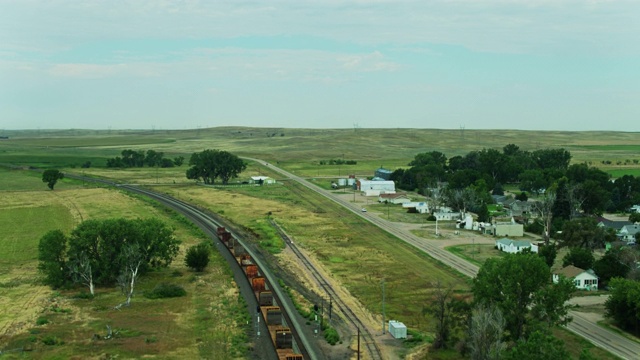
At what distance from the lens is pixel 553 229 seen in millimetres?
100125

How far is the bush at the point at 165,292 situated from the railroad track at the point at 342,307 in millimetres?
13947

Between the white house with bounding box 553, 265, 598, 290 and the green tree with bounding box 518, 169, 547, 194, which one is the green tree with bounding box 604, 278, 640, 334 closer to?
the white house with bounding box 553, 265, 598, 290

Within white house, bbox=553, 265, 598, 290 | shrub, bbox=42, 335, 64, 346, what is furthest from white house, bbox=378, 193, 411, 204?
shrub, bbox=42, 335, 64, 346

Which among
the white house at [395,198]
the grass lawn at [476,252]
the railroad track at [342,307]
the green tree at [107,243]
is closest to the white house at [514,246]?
the grass lawn at [476,252]

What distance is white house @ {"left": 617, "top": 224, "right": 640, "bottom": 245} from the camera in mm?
91875

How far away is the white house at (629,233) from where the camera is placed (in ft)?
301

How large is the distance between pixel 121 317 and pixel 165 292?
24.2ft

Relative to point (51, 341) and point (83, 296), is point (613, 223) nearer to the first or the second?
point (83, 296)

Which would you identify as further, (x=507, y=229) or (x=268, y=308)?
(x=507, y=229)

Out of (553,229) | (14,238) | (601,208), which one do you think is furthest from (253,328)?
(601,208)

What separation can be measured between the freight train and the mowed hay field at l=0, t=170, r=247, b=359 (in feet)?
6.36

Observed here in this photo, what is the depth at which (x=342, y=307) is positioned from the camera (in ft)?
190

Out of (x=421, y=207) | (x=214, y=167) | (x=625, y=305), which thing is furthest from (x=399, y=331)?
(x=214, y=167)

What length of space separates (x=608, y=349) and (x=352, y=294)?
23316mm
